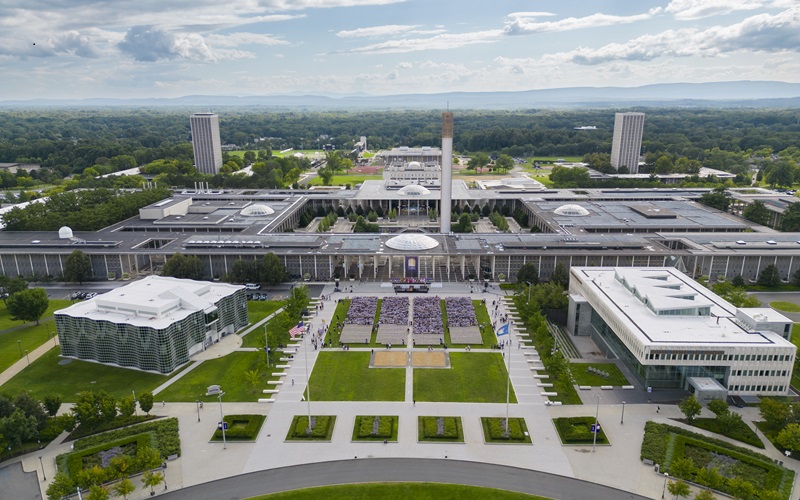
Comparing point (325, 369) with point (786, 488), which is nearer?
point (786, 488)

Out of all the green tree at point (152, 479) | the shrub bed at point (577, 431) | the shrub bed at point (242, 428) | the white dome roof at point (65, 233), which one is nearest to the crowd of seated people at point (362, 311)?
the shrub bed at point (242, 428)

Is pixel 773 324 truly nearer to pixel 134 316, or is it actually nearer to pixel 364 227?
pixel 134 316

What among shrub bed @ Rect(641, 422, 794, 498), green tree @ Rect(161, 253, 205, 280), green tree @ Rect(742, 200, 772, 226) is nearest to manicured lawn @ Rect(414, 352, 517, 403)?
shrub bed @ Rect(641, 422, 794, 498)

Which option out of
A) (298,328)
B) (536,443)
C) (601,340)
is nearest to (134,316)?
(298,328)

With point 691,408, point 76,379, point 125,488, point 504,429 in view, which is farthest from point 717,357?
point 76,379

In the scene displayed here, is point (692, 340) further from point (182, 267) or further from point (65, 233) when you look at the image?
point (65, 233)

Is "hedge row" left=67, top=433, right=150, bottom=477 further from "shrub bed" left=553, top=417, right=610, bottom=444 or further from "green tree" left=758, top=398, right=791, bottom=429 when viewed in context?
"green tree" left=758, top=398, right=791, bottom=429
